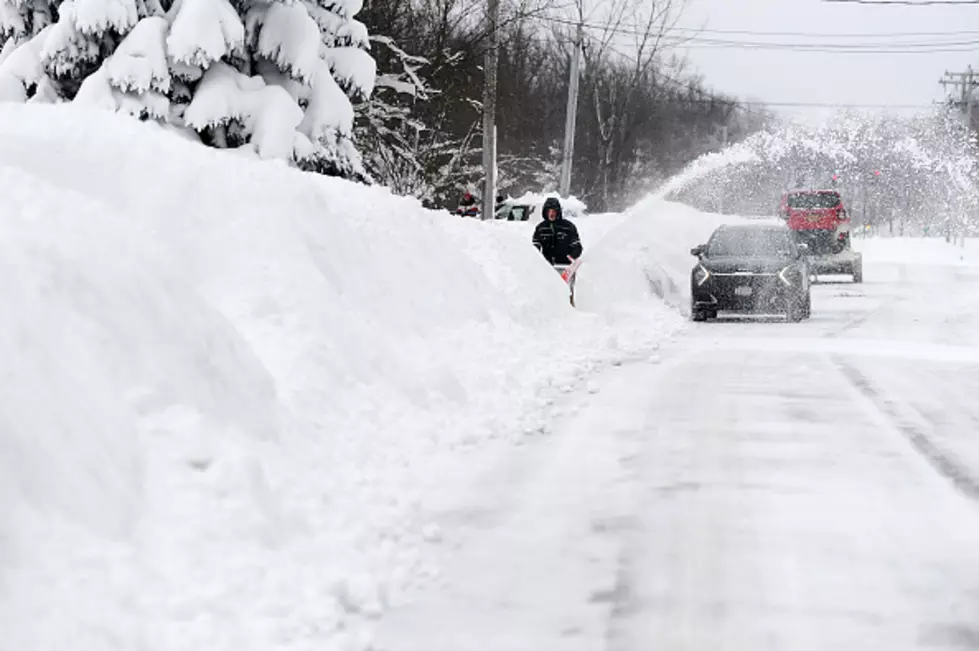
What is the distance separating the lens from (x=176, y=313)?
23.6 feet

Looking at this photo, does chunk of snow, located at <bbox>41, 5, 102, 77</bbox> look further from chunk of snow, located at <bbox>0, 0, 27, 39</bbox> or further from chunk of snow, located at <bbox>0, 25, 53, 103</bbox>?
chunk of snow, located at <bbox>0, 0, 27, 39</bbox>

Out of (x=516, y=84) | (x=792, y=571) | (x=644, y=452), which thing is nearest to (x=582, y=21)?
(x=516, y=84)

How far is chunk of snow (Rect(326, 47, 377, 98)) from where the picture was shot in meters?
18.9

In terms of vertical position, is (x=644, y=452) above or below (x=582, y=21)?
below

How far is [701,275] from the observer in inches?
806

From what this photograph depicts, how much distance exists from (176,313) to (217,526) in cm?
204

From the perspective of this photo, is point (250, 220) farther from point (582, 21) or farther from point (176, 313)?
point (582, 21)

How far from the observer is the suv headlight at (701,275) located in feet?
66.8

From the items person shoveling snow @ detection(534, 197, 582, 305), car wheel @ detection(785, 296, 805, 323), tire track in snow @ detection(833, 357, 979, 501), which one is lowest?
tire track in snow @ detection(833, 357, 979, 501)

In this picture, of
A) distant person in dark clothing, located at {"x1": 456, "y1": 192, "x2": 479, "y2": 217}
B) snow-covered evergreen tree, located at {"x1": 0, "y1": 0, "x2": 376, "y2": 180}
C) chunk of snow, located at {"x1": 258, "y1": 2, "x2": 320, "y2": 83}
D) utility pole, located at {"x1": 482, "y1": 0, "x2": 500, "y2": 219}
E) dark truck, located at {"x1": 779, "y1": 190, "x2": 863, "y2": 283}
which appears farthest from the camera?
dark truck, located at {"x1": 779, "y1": 190, "x2": 863, "y2": 283}

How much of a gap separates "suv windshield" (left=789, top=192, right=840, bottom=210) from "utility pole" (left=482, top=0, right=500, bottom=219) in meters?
8.64

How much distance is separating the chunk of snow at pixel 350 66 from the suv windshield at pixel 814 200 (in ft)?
56.0

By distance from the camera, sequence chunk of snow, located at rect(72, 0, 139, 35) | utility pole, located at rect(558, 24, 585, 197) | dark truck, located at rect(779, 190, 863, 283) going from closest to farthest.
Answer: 1. chunk of snow, located at rect(72, 0, 139, 35)
2. dark truck, located at rect(779, 190, 863, 283)
3. utility pole, located at rect(558, 24, 585, 197)

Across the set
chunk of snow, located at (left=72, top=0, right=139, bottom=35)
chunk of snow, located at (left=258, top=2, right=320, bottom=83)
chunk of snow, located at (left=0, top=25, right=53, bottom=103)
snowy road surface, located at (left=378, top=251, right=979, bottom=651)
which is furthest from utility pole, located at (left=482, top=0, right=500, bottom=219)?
snowy road surface, located at (left=378, top=251, right=979, bottom=651)
